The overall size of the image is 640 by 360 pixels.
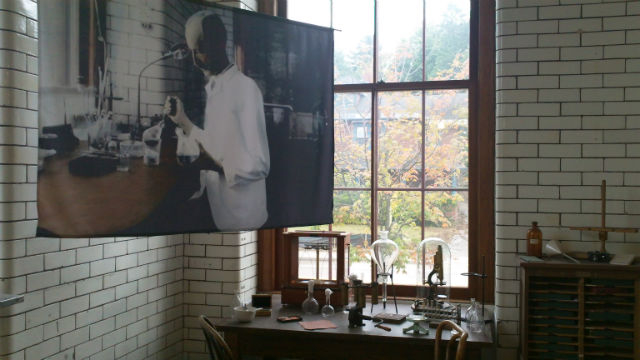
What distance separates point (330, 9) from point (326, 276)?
2073 millimetres

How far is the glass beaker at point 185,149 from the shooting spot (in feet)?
10.7

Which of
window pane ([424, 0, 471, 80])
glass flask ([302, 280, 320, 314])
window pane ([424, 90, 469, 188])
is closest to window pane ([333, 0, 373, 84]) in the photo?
window pane ([424, 0, 471, 80])

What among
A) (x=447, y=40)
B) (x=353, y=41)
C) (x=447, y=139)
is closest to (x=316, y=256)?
(x=447, y=139)

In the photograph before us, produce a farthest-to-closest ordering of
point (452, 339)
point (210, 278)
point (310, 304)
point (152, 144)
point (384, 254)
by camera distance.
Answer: point (210, 278) → point (384, 254) → point (310, 304) → point (152, 144) → point (452, 339)

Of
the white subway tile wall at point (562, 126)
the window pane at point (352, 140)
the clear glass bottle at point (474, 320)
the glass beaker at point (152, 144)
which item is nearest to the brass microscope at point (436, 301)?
the clear glass bottle at point (474, 320)

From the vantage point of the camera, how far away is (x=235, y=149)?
3502mm

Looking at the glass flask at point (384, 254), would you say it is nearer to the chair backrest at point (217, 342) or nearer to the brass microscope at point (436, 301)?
the brass microscope at point (436, 301)

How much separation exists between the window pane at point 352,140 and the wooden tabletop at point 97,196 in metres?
1.52

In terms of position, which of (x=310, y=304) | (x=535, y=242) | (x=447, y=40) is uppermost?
(x=447, y=40)

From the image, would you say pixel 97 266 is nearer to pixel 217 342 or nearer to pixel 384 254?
pixel 217 342

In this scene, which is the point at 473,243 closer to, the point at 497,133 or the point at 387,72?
the point at 497,133

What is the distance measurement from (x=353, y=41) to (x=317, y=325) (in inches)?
86.4

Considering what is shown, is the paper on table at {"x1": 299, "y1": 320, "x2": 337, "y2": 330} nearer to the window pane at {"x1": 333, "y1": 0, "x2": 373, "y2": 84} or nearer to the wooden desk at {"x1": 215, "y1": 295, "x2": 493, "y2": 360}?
the wooden desk at {"x1": 215, "y1": 295, "x2": 493, "y2": 360}

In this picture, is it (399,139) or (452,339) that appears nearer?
(452,339)
